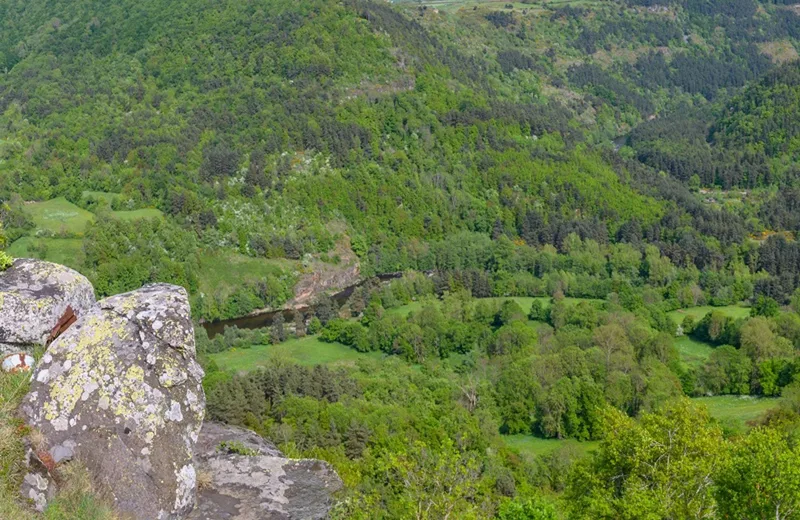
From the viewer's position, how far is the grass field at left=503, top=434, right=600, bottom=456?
292ft

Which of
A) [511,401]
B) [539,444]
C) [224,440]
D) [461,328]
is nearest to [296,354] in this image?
[461,328]

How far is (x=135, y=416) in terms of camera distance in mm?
17422

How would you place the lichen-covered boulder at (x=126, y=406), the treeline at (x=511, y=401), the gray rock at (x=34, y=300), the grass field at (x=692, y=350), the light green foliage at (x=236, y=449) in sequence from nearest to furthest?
the lichen-covered boulder at (x=126, y=406)
the gray rock at (x=34, y=300)
the light green foliage at (x=236, y=449)
the treeline at (x=511, y=401)
the grass field at (x=692, y=350)

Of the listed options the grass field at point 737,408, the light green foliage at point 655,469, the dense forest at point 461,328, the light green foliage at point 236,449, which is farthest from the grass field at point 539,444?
Result: the light green foliage at point 236,449

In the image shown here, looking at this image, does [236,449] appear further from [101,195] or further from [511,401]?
[101,195]

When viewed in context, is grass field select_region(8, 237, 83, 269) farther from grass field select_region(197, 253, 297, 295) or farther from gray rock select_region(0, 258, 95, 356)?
gray rock select_region(0, 258, 95, 356)

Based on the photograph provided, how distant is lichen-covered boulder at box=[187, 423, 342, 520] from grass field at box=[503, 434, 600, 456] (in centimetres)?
6921

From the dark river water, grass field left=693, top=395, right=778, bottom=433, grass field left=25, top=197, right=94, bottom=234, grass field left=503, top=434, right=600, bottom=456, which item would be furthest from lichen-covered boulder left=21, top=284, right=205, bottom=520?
grass field left=25, top=197, right=94, bottom=234

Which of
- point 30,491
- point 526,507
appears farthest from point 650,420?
point 30,491

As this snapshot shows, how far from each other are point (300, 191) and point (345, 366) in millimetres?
75147

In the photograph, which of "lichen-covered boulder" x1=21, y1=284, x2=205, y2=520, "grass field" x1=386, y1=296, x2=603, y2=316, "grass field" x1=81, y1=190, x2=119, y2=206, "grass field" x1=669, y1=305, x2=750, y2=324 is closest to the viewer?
"lichen-covered boulder" x1=21, y1=284, x2=205, y2=520

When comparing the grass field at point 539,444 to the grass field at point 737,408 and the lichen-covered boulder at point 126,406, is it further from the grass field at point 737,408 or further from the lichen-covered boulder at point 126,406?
the lichen-covered boulder at point 126,406

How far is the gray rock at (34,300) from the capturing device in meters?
19.9

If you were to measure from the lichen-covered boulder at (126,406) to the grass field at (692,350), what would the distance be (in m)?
112
